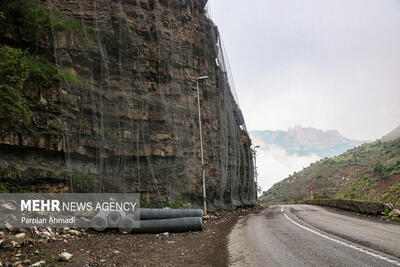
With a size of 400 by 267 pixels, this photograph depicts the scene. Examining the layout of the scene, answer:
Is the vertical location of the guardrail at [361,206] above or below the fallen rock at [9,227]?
below

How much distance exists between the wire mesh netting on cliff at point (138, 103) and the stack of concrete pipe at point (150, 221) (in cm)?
193

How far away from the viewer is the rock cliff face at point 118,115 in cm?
1112

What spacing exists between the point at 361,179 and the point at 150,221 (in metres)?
53.2

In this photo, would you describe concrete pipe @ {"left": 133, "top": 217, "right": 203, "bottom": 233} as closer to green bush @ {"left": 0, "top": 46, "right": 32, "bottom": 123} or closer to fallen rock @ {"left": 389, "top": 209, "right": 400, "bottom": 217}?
green bush @ {"left": 0, "top": 46, "right": 32, "bottom": 123}

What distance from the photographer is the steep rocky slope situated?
4119 cm

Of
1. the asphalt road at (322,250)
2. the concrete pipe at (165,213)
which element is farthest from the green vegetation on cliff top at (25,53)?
the asphalt road at (322,250)

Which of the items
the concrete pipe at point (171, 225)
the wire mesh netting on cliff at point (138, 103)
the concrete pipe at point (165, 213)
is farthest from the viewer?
the wire mesh netting on cliff at point (138, 103)

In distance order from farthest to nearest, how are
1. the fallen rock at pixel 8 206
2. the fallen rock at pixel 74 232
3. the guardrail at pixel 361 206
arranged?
the guardrail at pixel 361 206
the fallen rock at pixel 74 232
the fallen rock at pixel 8 206

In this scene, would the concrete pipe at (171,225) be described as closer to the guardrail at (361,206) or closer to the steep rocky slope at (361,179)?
the guardrail at (361,206)

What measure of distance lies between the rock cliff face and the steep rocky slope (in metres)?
24.0

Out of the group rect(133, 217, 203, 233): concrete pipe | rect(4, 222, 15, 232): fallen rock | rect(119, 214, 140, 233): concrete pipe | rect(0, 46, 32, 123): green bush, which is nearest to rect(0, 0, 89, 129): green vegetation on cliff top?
rect(0, 46, 32, 123): green bush

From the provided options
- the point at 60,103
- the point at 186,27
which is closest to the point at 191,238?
the point at 60,103

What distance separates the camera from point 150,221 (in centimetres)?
1015

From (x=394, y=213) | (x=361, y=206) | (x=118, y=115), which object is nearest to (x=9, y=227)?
(x=118, y=115)
